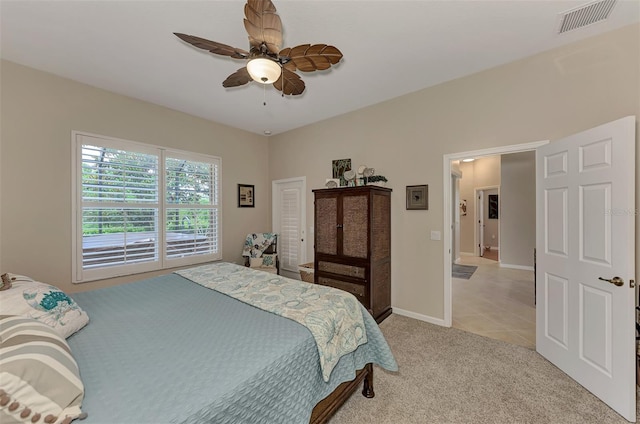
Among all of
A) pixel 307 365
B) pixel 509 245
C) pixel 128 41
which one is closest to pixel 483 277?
pixel 509 245

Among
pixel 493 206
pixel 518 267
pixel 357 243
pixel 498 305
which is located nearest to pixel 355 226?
pixel 357 243

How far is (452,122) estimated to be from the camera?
2.97 m

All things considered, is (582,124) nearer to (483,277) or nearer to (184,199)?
(483,277)

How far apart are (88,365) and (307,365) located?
0.99m

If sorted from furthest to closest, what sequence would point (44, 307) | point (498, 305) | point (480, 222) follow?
point (480, 222), point (498, 305), point (44, 307)

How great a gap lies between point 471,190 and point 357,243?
607cm

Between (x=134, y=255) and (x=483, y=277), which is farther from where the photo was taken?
(x=483, y=277)

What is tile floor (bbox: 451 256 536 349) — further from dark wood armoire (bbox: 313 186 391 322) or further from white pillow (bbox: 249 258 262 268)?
white pillow (bbox: 249 258 262 268)

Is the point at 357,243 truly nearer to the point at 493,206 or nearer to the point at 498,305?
the point at 498,305

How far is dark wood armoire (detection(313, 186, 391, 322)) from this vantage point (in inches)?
119

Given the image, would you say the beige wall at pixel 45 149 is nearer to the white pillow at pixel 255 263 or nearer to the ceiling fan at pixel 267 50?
the white pillow at pixel 255 263

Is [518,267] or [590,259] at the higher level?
[590,259]

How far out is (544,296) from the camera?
238cm

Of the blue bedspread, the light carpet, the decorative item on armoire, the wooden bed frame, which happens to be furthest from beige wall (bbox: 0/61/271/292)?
the light carpet
